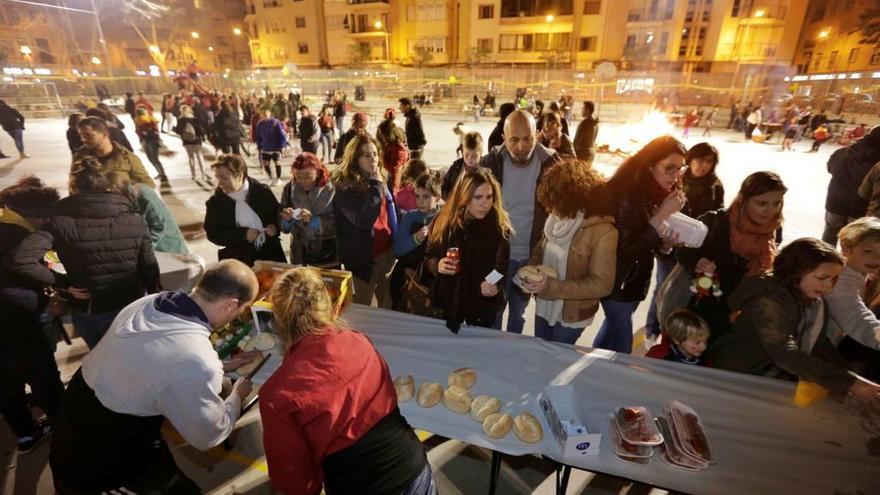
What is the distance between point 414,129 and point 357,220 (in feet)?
21.2

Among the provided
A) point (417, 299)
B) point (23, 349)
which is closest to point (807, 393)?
point (417, 299)

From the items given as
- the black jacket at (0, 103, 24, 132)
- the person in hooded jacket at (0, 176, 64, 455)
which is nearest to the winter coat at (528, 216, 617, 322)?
the person in hooded jacket at (0, 176, 64, 455)

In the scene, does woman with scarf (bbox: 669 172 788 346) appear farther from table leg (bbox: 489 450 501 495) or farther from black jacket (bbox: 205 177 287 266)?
black jacket (bbox: 205 177 287 266)

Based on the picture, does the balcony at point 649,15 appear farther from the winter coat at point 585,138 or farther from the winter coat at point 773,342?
the winter coat at point 773,342

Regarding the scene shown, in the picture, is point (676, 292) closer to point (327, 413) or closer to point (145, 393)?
point (327, 413)

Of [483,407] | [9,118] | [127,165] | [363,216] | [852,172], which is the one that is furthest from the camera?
[9,118]

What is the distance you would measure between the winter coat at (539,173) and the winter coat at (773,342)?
1.65 metres

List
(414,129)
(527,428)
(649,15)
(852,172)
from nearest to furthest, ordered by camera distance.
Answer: (527,428)
(852,172)
(414,129)
(649,15)

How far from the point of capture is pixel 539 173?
3.74 metres

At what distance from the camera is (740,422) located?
2.05 m

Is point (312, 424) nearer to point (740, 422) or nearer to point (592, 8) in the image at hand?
point (740, 422)

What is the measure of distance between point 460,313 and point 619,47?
42592 mm

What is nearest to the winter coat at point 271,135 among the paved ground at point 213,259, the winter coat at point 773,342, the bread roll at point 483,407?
the paved ground at point 213,259

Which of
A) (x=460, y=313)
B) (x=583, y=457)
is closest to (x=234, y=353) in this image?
(x=460, y=313)
